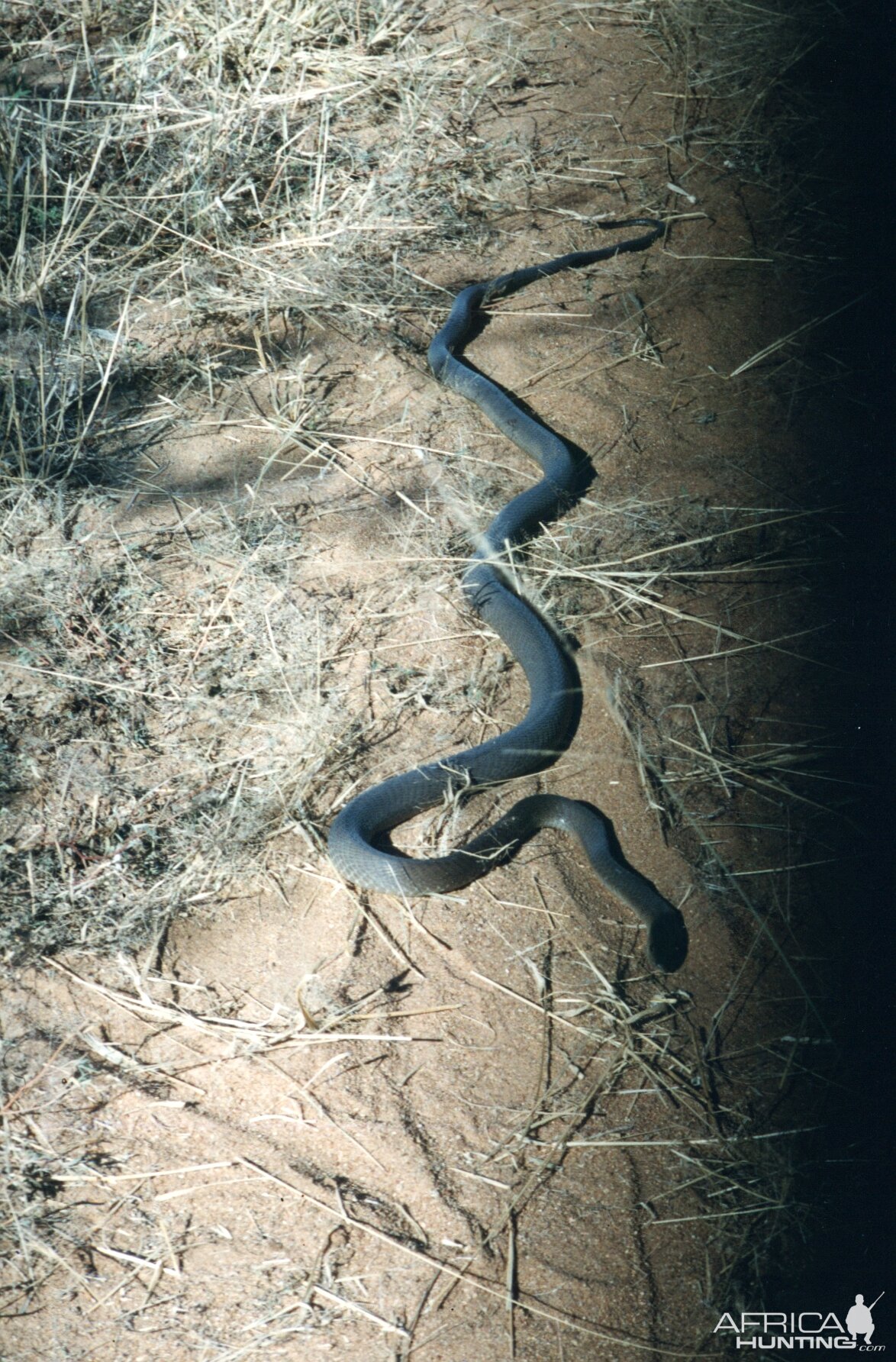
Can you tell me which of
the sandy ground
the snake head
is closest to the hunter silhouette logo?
the sandy ground

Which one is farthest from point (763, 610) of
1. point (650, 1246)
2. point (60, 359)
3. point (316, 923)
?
point (60, 359)

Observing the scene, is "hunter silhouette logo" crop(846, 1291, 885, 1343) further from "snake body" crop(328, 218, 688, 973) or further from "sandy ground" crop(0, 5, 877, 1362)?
"snake body" crop(328, 218, 688, 973)

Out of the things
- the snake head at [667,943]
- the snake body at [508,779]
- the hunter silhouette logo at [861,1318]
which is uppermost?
the snake body at [508,779]

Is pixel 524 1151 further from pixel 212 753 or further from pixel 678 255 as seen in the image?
pixel 678 255

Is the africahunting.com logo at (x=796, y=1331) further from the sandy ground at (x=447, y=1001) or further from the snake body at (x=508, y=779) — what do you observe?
the snake body at (x=508, y=779)

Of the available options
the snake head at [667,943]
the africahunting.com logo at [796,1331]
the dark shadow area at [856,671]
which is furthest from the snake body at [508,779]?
the africahunting.com logo at [796,1331]

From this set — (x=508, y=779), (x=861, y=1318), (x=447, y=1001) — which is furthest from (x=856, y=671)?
(x=861, y=1318)
